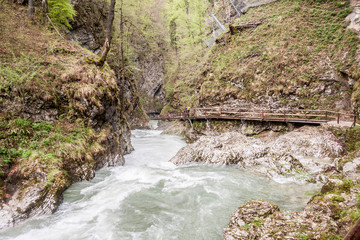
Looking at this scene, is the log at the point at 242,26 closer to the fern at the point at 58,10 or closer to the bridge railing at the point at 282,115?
the bridge railing at the point at 282,115

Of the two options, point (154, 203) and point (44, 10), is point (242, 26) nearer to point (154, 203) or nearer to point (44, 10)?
point (44, 10)

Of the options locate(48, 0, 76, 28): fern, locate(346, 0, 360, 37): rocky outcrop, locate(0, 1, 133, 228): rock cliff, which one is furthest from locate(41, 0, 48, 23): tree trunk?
locate(346, 0, 360, 37): rocky outcrop

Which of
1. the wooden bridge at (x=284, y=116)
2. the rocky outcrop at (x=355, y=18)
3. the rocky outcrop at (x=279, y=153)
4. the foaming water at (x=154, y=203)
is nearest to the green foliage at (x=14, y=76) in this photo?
the foaming water at (x=154, y=203)

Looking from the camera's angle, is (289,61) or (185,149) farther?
(289,61)

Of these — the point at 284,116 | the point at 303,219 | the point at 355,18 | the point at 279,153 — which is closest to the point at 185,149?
the point at 279,153

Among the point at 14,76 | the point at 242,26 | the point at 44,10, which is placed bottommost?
the point at 14,76

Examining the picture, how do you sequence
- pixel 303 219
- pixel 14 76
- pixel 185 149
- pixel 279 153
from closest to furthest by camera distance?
1. pixel 303 219
2. pixel 14 76
3. pixel 279 153
4. pixel 185 149

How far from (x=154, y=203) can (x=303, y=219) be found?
453 centimetres

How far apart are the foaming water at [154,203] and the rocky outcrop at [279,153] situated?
3.69 feet

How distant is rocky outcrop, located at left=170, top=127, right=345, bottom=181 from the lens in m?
9.12

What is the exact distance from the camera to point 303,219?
4.17 m

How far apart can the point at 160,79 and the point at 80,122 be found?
35026 mm

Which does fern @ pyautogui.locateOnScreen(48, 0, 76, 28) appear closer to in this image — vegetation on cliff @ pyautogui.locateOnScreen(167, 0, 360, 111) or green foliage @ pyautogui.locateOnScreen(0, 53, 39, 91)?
green foliage @ pyautogui.locateOnScreen(0, 53, 39, 91)

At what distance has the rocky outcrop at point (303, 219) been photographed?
12.0 feet
